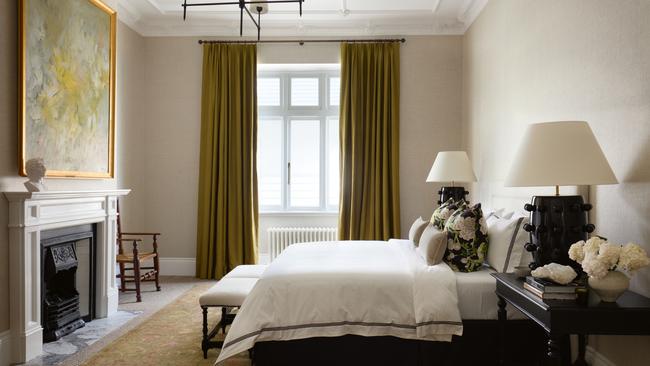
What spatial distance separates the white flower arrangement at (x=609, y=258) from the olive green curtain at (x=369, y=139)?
3577 millimetres

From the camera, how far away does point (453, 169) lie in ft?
14.7

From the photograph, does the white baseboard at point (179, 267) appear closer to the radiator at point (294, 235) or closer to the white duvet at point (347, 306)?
the radiator at point (294, 235)

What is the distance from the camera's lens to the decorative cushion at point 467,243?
9.53 ft

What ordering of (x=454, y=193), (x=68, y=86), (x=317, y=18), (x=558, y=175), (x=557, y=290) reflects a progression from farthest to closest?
(x=317, y=18), (x=454, y=193), (x=68, y=86), (x=558, y=175), (x=557, y=290)

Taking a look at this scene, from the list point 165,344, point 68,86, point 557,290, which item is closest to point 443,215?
point 557,290

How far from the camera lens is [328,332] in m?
2.59

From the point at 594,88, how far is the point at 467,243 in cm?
115

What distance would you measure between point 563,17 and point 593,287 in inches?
75.1

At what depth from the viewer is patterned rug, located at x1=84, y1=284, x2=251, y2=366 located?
119 inches

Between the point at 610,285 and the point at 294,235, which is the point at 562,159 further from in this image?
the point at 294,235

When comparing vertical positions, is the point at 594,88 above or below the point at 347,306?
above

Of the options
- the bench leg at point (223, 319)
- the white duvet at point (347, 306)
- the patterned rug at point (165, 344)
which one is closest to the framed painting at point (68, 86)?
the patterned rug at point (165, 344)

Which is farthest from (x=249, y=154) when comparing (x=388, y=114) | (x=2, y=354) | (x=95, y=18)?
(x=2, y=354)

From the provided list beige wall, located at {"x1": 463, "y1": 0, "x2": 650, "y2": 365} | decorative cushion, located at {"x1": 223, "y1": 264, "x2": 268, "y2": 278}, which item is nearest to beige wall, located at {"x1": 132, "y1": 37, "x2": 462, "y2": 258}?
beige wall, located at {"x1": 463, "y1": 0, "x2": 650, "y2": 365}
